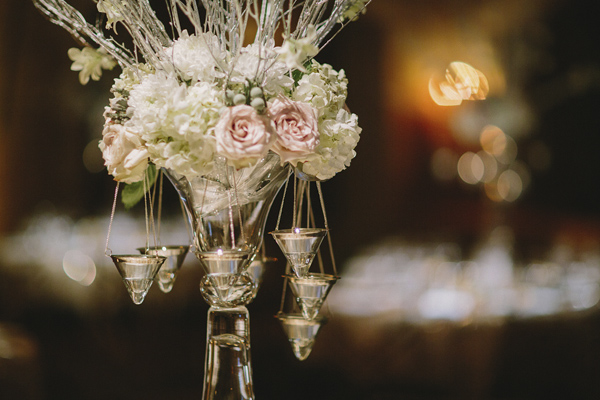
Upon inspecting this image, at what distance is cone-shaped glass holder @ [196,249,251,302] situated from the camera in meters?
0.79

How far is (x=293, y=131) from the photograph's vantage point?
0.79 m

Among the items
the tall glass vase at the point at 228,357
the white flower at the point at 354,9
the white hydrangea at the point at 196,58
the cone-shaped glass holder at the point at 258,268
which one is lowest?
the tall glass vase at the point at 228,357

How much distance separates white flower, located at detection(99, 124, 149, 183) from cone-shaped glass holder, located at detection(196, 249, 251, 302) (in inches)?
6.1

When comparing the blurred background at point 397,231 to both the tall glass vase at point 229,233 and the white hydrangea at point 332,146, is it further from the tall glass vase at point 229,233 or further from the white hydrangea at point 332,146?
the white hydrangea at point 332,146

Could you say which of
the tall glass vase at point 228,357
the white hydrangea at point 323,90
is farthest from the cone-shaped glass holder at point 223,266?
the white hydrangea at point 323,90

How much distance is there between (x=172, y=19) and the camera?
0.98m

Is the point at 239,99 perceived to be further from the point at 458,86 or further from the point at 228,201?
the point at 458,86

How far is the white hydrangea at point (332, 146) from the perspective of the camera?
849mm

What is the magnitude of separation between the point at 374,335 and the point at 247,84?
2122 mm

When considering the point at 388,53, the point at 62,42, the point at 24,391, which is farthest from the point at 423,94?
the point at 24,391

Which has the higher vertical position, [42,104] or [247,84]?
[42,104]

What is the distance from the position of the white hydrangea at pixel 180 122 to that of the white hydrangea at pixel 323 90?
123 mm

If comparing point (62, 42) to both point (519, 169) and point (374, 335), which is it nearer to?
point (374, 335)

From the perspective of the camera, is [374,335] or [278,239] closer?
[278,239]
